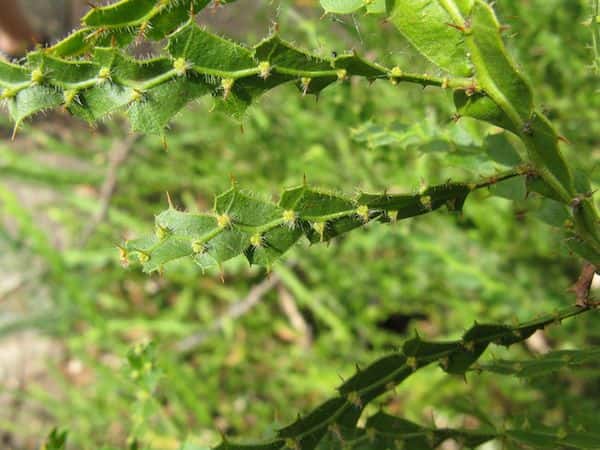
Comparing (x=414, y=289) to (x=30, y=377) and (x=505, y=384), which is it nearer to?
(x=505, y=384)

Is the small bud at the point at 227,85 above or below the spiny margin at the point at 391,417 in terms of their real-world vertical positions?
above

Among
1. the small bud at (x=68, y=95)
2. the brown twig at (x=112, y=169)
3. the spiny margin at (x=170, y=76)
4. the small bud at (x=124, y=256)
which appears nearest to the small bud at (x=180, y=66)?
the spiny margin at (x=170, y=76)

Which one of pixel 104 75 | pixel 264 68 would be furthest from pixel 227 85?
pixel 104 75

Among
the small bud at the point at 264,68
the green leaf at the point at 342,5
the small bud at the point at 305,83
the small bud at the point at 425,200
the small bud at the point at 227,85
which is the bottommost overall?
the small bud at the point at 425,200

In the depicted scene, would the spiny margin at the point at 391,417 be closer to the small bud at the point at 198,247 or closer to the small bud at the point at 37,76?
the small bud at the point at 198,247

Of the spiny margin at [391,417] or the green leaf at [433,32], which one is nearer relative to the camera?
the green leaf at [433,32]

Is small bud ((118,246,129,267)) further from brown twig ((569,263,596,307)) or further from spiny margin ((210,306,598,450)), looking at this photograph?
brown twig ((569,263,596,307))

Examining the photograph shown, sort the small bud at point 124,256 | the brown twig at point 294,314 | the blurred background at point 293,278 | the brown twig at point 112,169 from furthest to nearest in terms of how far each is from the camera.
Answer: the brown twig at point 294,314 < the brown twig at point 112,169 < the blurred background at point 293,278 < the small bud at point 124,256

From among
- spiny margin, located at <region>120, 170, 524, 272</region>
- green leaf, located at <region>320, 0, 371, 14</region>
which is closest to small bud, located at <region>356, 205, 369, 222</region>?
spiny margin, located at <region>120, 170, 524, 272</region>
